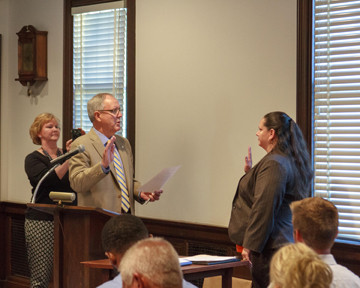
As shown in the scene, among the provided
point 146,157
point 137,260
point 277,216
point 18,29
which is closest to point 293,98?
point 277,216

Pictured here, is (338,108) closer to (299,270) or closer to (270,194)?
(270,194)

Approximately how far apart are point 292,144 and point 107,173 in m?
1.30

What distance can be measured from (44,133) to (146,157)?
0.95m

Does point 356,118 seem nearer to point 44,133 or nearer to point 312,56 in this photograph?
point 312,56

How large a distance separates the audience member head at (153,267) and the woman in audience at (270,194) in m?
1.81

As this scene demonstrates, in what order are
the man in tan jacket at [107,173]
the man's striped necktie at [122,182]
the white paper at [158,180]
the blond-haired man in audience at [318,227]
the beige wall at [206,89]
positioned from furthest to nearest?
the beige wall at [206,89], the man's striped necktie at [122,182], the man in tan jacket at [107,173], the white paper at [158,180], the blond-haired man in audience at [318,227]

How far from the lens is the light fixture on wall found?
647 cm

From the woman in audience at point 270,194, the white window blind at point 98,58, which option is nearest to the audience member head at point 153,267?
the woman in audience at point 270,194

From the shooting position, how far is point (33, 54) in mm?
6480

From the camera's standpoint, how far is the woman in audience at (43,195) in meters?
4.88

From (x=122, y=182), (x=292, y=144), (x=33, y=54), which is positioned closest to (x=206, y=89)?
(x=122, y=182)

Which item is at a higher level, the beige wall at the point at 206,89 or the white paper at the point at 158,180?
the beige wall at the point at 206,89

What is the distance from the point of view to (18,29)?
22.1 feet

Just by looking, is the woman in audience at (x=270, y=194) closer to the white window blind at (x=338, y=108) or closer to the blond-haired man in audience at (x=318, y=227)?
the white window blind at (x=338, y=108)
